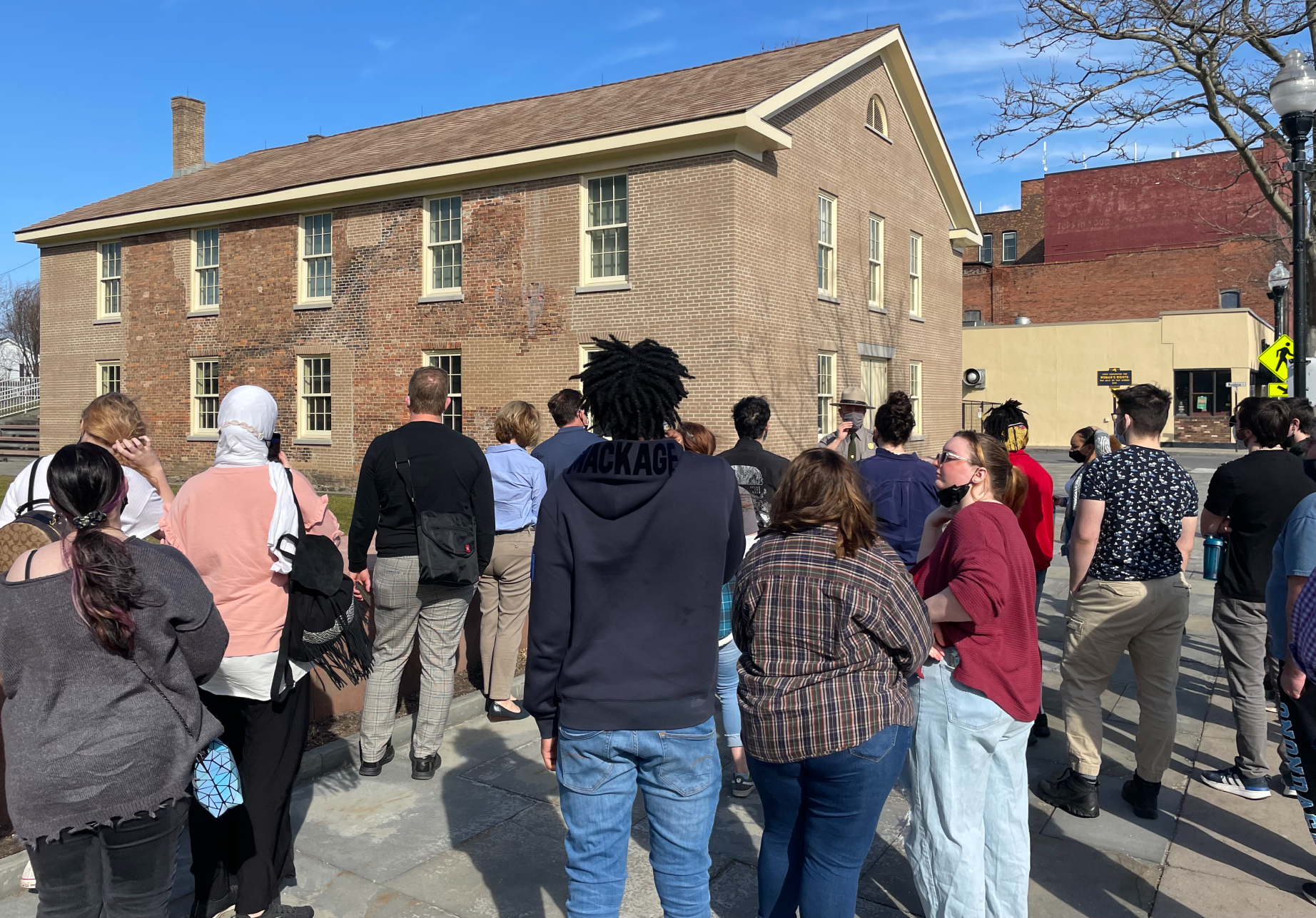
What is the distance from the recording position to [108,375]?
24156 millimetres

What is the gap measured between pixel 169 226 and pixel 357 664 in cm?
2186

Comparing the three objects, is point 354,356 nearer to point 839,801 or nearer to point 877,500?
point 877,500

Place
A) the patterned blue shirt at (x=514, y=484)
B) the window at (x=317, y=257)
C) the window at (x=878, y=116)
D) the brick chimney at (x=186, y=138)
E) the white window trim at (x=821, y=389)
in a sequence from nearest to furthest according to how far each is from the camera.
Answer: the patterned blue shirt at (x=514, y=484) → the white window trim at (x=821, y=389) → the window at (x=317, y=257) → the window at (x=878, y=116) → the brick chimney at (x=186, y=138)

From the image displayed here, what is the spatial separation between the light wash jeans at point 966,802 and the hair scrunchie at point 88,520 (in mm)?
2617

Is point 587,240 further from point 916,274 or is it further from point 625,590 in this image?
point 625,590

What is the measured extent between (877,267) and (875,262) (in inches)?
5.8

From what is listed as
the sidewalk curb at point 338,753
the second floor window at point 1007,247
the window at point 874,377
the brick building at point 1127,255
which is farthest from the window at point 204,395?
the second floor window at point 1007,247

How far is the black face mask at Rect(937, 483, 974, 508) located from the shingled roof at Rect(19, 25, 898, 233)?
42.1 feet

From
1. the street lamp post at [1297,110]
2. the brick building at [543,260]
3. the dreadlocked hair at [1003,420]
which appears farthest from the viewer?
the brick building at [543,260]

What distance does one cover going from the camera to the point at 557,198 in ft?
57.3

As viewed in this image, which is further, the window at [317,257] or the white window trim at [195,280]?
the white window trim at [195,280]

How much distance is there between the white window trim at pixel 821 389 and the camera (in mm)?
18469

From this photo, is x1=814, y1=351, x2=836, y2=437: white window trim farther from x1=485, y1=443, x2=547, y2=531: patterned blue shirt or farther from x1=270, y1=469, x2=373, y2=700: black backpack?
x1=270, y1=469, x2=373, y2=700: black backpack

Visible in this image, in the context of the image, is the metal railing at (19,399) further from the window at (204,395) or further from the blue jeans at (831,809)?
the blue jeans at (831,809)
